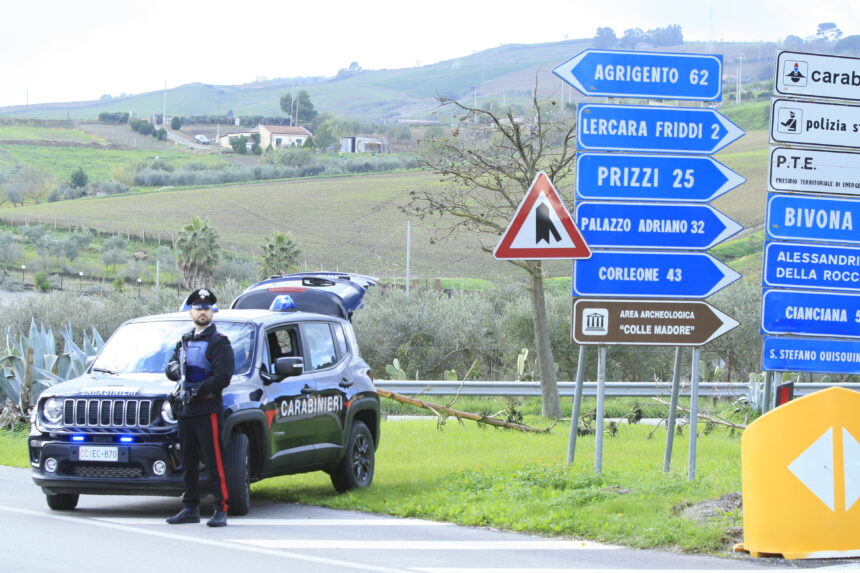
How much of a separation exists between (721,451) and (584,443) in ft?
6.54

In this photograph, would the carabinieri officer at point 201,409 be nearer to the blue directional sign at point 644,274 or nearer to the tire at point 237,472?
the tire at point 237,472

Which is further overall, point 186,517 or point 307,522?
point 307,522

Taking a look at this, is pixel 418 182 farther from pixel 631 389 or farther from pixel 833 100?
pixel 833 100

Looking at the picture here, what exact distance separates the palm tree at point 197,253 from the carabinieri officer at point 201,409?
182ft

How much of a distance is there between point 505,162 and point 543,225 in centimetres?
1103

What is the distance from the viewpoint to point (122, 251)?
78875 mm

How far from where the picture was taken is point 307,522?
1023 cm

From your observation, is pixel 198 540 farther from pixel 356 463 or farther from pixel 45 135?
pixel 45 135

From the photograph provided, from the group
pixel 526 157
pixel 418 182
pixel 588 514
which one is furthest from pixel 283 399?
pixel 418 182

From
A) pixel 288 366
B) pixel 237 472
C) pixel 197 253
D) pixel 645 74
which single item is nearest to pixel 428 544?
pixel 237 472

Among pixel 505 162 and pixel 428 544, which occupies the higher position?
pixel 505 162

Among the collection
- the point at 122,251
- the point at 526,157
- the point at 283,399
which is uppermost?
the point at 526,157

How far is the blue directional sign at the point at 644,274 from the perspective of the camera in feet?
38.0

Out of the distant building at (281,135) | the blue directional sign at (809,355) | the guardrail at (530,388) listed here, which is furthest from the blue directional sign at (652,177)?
the distant building at (281,135)
